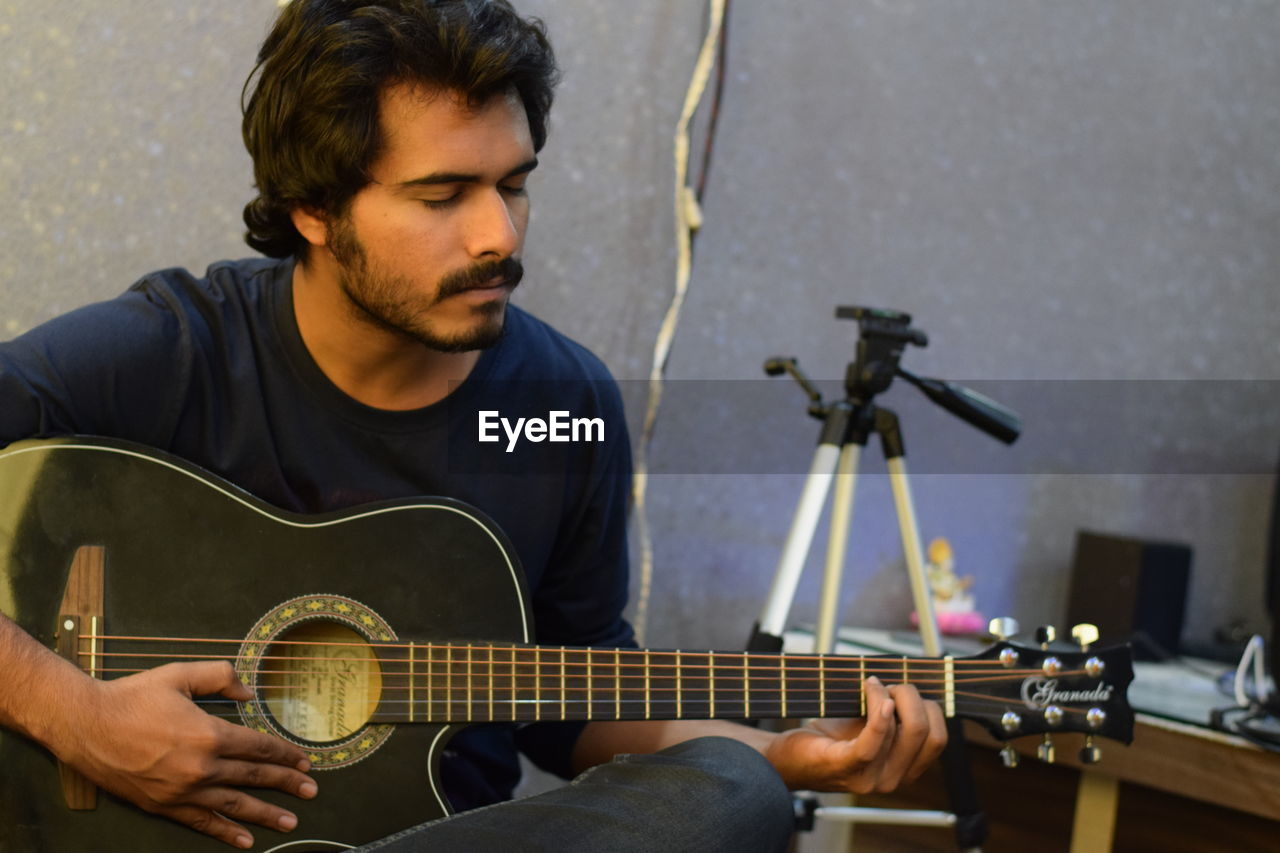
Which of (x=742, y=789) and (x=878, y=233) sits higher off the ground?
(x=878, y=233)

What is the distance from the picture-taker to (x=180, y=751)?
102cm

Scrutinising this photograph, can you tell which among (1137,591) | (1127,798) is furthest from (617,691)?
(1137,591)

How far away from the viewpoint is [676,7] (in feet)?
6.30

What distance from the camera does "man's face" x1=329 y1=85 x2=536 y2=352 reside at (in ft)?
4.02

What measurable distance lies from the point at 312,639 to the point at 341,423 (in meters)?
0.24

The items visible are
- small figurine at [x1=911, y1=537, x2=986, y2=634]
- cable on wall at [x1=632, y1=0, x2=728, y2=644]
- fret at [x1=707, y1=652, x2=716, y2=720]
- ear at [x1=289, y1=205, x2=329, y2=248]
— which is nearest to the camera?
fret at [x1=707, y1=652, x2=716, y2=720]

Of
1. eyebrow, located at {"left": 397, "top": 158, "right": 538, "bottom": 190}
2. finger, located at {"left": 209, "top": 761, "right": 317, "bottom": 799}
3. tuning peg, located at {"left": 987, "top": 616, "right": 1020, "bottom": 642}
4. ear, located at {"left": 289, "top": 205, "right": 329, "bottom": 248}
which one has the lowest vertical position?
finger, located at {"left": 209, "top": 761, "right": 317, "bottom": 799}

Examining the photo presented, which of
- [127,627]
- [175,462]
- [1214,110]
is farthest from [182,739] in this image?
[1214,110]

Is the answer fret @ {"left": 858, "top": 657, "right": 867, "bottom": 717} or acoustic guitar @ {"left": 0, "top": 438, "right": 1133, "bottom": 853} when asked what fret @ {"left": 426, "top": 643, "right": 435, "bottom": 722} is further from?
fret @ {"left": 858, "top": 657, "right": 867, "bottom": 717}

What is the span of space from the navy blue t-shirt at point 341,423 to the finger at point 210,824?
24 centimetres

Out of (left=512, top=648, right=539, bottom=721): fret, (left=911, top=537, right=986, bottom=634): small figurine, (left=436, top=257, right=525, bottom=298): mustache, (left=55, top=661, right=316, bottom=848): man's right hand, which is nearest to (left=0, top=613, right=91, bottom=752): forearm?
(left=55, top=661, right=316, bottom=848): man's right hand

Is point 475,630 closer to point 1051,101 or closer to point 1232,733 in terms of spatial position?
point 1232,733

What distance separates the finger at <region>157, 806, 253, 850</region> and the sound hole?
96 mm

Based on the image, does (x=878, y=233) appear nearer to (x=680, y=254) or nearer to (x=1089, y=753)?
(x=680, y=254)
